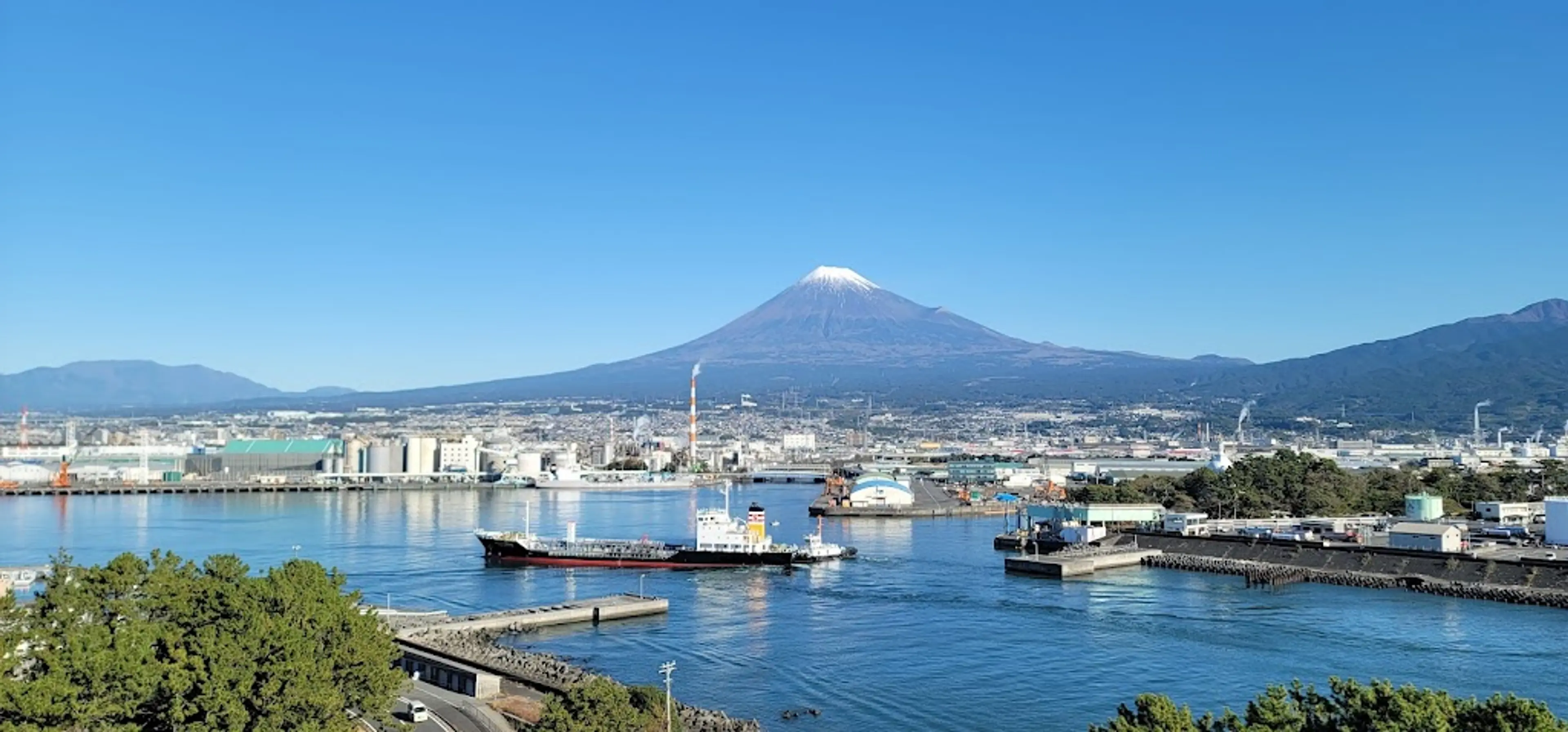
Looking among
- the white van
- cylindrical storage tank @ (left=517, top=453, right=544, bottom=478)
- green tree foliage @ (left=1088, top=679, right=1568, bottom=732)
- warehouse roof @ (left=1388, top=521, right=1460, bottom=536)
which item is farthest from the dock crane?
green tree foliage @ (left=1088, top=679, right=1568, bottom=732)

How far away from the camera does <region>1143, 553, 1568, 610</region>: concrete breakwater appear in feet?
41.2

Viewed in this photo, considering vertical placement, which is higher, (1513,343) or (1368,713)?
(1513,343)

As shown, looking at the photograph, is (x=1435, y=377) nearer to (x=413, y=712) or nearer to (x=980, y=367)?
(x=980, y=367)

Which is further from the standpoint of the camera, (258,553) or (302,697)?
(258,553)

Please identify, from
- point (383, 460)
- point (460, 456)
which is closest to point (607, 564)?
point (383, 460)

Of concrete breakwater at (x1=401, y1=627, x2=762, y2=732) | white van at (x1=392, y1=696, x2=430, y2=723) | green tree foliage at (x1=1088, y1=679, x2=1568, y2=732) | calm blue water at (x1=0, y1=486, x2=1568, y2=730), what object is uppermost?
green tree foliage at (x1=1088, y1=679, x2=1568, y2=732)

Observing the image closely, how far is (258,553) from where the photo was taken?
691 inches

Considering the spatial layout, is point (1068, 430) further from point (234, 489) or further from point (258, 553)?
point (258, 553)

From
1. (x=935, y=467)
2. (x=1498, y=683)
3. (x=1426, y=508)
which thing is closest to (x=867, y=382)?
(x=935, y=467)

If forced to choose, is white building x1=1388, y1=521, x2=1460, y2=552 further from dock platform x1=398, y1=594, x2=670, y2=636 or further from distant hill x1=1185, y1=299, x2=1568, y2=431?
distant hill x1=1185, y1=299, x2=1568, y2=431

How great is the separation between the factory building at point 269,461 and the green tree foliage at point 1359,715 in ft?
119

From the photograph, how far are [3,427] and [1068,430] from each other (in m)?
66.1

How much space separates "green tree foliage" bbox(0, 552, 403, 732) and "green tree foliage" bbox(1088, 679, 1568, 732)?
362 centimetres

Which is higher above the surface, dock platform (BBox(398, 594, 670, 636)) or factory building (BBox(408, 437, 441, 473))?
factory building (BBox(408, 437, 441, 473))
